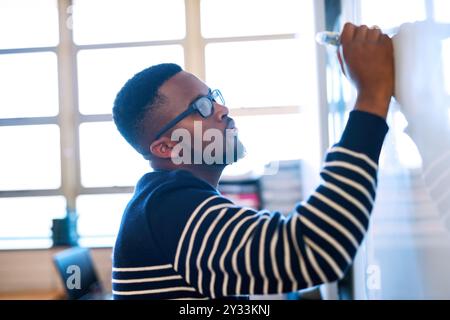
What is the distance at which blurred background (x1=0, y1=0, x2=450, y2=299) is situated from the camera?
581 mm

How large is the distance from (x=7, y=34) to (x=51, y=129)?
52 centimetres

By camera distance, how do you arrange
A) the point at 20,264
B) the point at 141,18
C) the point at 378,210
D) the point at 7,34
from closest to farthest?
the point at 378,210 → the point at 7,34 → the point at 20,264 → the point at 141,18

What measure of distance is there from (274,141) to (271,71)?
1.01 feet

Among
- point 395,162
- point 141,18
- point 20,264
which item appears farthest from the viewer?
point 141,18

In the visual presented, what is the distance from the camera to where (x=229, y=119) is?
66 centimetres

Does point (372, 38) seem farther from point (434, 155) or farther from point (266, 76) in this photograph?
point (266, 76)

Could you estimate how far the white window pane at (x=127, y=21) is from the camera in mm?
1041

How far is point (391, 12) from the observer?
1.80 feet

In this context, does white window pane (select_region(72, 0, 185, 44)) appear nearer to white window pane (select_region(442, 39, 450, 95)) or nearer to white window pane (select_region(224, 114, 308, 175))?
white window pane (select_region(224, 114, 308, 175))

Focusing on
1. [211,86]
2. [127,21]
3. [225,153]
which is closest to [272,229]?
[225,153]

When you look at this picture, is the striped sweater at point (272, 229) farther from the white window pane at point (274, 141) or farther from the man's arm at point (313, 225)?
the white window pane at point (274, 141)

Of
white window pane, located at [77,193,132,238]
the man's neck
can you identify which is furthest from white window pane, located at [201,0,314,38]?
the man's neck
